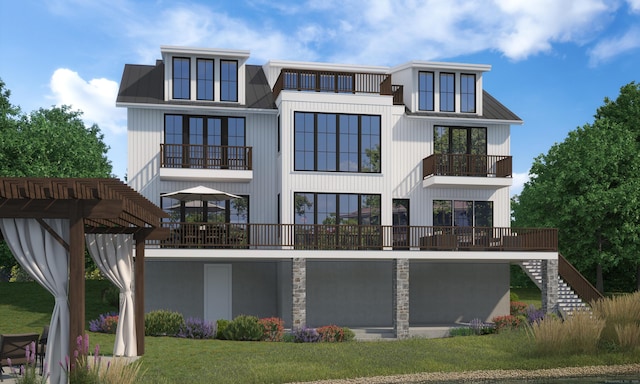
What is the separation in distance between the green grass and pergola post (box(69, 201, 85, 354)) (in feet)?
9.93

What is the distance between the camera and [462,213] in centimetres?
3016

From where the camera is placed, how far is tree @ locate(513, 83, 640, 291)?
119 feet

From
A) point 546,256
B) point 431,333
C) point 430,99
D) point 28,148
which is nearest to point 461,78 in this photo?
point 430,99

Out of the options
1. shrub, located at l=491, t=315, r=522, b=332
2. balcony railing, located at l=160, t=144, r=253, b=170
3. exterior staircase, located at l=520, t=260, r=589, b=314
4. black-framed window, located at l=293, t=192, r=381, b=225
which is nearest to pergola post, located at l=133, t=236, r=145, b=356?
balcony railing, located at l=160, t=144, r=253, b=170

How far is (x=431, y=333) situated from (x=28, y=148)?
67.5 ft

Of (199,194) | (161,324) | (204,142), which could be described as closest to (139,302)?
(161,324)

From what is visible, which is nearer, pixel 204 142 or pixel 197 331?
pixel 197 331

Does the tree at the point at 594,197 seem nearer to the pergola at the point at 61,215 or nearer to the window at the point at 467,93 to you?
the window at the point at 467,93

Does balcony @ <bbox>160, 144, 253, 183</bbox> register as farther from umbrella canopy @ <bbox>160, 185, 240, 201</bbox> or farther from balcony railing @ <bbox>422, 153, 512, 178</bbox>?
balcony railing @ <bbox>422, 153, 512, 178</bbox>

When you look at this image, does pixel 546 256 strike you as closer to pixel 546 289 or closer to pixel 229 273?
pixel 546 289

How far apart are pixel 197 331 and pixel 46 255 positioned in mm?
11339

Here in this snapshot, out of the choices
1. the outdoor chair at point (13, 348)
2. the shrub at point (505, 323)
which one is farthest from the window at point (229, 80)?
the outdoor chair at point (13, 348)

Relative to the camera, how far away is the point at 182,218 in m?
28.1

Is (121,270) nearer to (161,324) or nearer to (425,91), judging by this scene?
(161,324)
